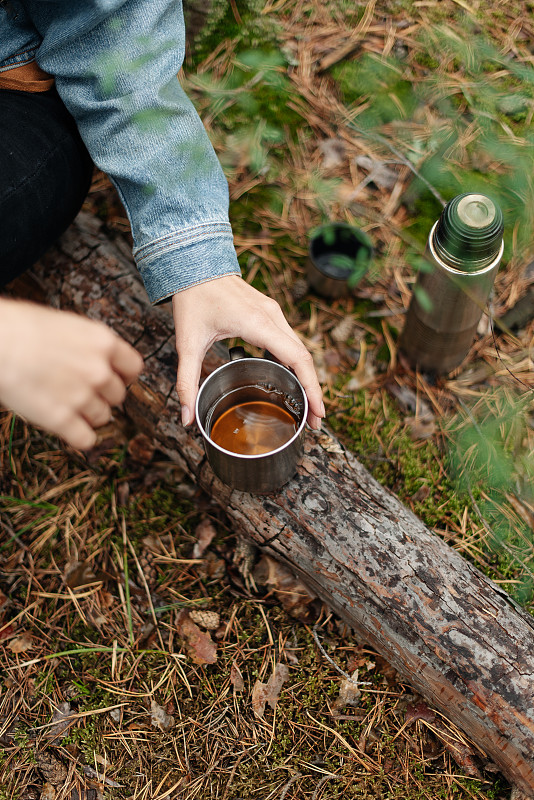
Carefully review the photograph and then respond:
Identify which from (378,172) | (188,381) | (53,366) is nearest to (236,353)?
(188,381)

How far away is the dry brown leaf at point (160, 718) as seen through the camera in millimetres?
1988

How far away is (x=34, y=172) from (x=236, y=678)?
1921 mm

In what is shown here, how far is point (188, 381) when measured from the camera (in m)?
1.69

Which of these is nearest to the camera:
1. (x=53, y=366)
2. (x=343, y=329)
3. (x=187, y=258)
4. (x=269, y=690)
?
(x=53, y=366)

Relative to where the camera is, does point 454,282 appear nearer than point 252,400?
No

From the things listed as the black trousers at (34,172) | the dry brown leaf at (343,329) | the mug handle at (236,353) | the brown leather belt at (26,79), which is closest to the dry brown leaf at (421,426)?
the dry brown leaf at (343,329)

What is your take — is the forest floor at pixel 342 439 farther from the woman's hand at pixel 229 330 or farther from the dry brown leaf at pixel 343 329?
the woman's hand at pixel 229 330

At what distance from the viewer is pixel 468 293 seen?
2066 mm

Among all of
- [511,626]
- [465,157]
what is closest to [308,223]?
[465,157]

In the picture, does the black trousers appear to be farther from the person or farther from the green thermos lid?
the green thermos lid

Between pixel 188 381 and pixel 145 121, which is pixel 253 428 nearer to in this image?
pixel 188 381

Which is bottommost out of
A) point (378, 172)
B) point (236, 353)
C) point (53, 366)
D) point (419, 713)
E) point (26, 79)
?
point (419, 713)

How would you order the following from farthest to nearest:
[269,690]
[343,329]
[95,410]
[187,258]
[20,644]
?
[343,329]
[20,644]
[269,690]
[187,258]
[95,410]

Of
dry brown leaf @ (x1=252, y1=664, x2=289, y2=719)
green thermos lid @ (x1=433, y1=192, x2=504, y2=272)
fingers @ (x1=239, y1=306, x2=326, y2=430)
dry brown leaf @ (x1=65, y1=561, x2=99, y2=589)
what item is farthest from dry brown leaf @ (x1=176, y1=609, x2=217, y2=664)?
green thermos lid @ (x1=433, y1=192, x2=504, y2=272)
